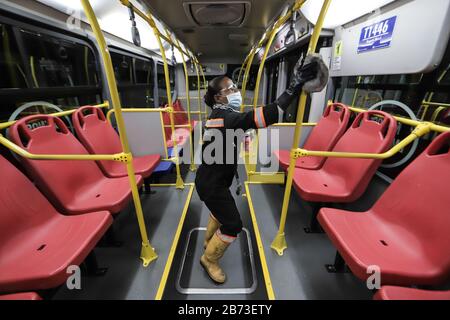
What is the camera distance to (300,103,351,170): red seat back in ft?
7.76

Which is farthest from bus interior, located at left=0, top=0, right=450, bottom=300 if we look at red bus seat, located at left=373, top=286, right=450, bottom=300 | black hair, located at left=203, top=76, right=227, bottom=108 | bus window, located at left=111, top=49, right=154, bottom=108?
bus window, located at left=111, top=49, right=154, bottom=108

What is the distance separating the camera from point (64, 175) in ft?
5.92

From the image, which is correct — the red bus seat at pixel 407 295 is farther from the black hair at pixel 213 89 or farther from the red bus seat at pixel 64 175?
the red bus seat at pixel 64 175

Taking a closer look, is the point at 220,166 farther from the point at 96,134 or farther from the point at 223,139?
the point at 96,134

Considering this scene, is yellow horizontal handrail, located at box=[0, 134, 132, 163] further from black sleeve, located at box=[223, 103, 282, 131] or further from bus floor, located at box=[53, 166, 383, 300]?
bus floor, located at box=[53, 166, 383, 300]

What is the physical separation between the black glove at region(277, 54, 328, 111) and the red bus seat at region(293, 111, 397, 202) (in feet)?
3.08

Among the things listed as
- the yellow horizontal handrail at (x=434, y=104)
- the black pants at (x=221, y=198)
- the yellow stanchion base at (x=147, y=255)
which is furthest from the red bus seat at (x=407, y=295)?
the yellow stanchion base at (x=147, y=255)

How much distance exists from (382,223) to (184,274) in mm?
1627

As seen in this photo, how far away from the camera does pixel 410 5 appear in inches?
61.5

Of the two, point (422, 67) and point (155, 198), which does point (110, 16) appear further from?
point (422, 67)

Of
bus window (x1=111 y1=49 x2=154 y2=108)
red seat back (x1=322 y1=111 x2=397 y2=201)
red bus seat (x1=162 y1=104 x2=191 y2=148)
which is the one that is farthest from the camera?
bus window (x1=111 y1=49 x2=154 y2=108)

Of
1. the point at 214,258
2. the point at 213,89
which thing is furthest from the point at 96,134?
the point at 214,258
